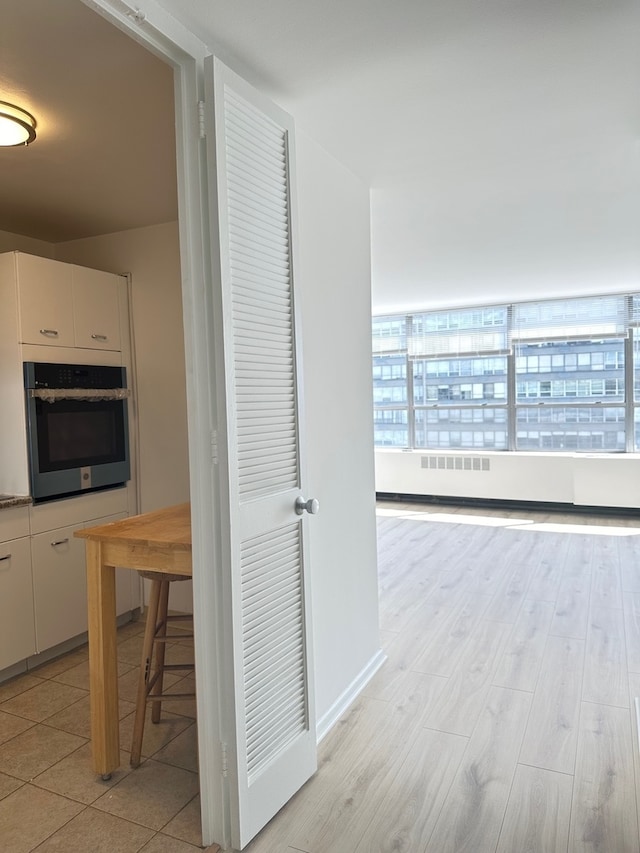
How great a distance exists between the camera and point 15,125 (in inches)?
84.0

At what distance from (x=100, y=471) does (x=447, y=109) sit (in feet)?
8.28

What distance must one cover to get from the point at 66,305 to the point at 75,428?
2.17 feet

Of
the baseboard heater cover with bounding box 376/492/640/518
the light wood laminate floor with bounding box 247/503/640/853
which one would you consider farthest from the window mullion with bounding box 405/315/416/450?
the light wood laminate floor with bounding box 247/503/640/853

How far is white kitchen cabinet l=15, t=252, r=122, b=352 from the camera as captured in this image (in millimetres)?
3055

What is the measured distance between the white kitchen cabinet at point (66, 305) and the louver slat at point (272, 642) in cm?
189

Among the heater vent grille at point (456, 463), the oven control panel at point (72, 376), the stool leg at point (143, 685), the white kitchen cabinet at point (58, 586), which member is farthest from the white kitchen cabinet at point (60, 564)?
the heater vent grille at point (456, 463)

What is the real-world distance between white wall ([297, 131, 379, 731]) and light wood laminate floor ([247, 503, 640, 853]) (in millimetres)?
291

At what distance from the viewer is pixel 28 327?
10.0 feet

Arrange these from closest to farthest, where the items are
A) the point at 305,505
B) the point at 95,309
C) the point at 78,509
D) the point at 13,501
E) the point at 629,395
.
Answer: the point at 305,505
the point at 13,501
the point at 78,509
the point at 95,309
the point at 629,395

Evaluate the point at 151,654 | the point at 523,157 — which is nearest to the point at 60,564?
the point at 151,654

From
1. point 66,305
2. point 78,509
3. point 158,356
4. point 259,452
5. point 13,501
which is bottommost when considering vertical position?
point 78,509

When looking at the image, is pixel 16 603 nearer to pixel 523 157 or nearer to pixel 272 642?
pixel 272 642

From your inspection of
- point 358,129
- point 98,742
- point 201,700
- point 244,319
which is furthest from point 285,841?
point 358,129

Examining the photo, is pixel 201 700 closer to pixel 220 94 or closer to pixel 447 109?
pixel 220 94
